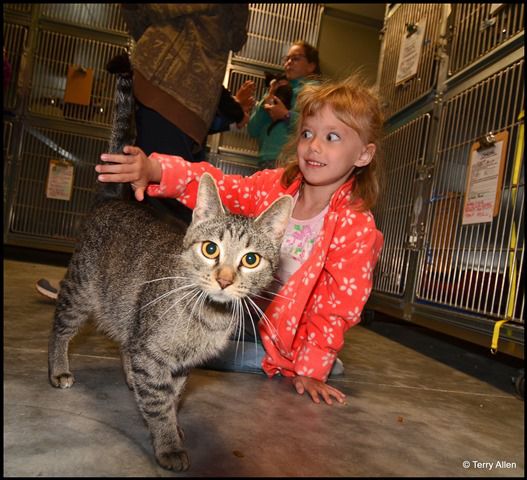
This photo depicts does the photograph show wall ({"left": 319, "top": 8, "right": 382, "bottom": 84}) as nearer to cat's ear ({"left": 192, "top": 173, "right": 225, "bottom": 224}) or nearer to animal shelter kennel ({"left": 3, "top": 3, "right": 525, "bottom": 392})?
animal shelter kennel ({"left": 3, "top": 3, "right": 525, "bottom": 392})

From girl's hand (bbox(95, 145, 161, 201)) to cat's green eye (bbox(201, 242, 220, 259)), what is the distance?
0.45 metres

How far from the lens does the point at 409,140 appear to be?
3.32 metres

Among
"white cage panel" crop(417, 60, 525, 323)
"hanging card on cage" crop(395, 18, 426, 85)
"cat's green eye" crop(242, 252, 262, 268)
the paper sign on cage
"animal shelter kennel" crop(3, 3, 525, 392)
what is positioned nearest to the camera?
"cat's green eye" crop(242, 252, 262, 268)

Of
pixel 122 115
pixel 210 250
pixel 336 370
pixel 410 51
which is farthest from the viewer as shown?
pixel 410 51

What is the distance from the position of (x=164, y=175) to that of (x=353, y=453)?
115 cm

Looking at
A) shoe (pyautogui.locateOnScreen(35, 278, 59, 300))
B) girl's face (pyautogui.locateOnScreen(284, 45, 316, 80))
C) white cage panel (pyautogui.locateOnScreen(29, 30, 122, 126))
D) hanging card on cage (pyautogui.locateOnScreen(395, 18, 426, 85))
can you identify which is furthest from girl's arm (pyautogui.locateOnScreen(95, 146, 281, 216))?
white cage panel (pyautogui.locateOnScreen(29, 30, 122, 126))

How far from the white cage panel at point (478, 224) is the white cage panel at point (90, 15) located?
336 centimetres

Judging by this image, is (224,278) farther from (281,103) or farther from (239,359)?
(281,103)

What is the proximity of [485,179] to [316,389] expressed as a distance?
4.53ft

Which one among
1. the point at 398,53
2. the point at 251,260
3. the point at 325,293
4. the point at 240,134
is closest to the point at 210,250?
the point at 251,260

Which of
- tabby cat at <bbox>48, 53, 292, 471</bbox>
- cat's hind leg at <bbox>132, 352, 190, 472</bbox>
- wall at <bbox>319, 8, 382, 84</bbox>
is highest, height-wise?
wall at <bbox>319, 8, 382, 84</bbox>

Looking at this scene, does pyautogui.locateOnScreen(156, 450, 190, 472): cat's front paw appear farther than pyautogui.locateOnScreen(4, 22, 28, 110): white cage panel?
No

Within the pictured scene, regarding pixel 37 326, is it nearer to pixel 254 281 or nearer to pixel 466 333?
pixel 254 281

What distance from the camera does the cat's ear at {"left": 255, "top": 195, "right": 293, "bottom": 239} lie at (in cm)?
150
